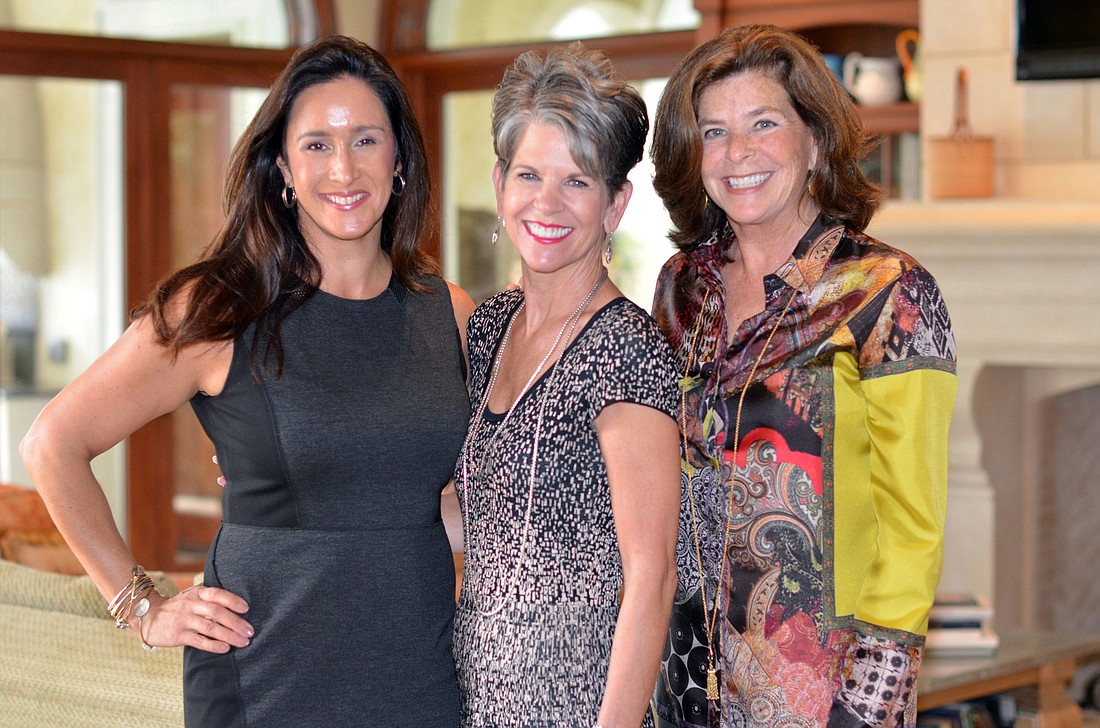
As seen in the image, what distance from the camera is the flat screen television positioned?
4.05 metres

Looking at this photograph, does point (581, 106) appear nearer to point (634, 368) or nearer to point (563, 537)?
→ point (634, 368)

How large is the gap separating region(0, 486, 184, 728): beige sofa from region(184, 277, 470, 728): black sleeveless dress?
0.40m

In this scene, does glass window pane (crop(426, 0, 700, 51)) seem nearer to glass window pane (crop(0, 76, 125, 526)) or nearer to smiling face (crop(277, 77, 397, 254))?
glass window pane (crop(0, 76, 125, 526))

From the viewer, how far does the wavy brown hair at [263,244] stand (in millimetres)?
1800

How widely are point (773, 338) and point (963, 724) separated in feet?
6.46

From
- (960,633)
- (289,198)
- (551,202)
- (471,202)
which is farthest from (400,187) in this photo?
(471,202)

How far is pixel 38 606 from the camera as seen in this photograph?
2453 millimetres

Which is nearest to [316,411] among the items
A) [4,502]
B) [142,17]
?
[4,502]

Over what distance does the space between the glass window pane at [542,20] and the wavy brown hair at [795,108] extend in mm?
3682

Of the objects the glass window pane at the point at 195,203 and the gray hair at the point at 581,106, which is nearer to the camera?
the gray hair at the point at 581,106

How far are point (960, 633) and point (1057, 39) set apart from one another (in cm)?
191

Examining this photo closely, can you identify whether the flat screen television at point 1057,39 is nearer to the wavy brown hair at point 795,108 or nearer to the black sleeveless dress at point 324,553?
the wavy brown hair at point 795,108

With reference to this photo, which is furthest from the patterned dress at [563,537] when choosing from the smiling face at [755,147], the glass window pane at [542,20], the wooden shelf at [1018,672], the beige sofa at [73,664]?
the glass window pane at [542,20]

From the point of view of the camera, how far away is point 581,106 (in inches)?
65.3
